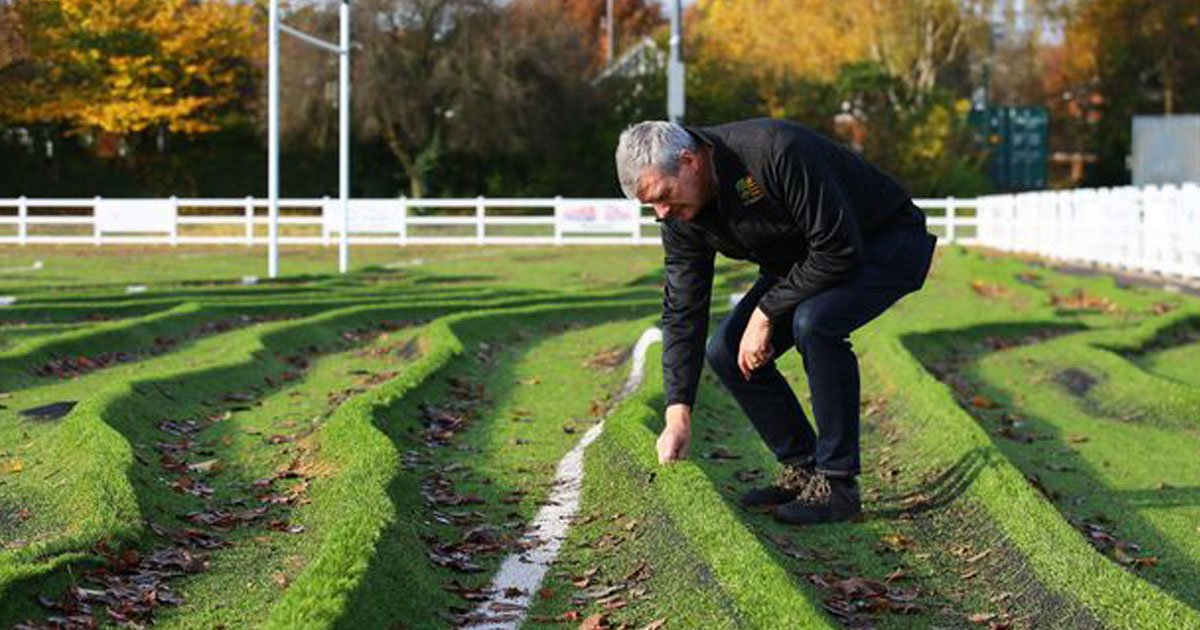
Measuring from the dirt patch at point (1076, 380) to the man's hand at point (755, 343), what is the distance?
7543 millimetres

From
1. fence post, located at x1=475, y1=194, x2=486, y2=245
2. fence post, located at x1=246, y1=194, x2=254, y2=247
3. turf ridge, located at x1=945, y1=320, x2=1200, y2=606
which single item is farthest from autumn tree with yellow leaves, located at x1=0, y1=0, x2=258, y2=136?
turf ridge, located at x1=945, y1=320, x2=1200, y2=606

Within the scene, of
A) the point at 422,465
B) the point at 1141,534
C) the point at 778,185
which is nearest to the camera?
the point at 778,185

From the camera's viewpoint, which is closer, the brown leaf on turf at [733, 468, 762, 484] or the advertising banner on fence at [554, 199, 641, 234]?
the brown leaf on turf at [733, 468, 762, 484]

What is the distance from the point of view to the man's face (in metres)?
7.44

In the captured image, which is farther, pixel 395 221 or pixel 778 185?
pixel 395 221

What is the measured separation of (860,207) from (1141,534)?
A: 2.20 meters

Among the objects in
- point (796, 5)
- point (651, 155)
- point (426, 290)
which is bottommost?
point (426, 290)

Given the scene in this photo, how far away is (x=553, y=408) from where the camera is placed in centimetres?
1410

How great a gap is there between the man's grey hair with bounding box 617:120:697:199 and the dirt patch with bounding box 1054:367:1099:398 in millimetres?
8637

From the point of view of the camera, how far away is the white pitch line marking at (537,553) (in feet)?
24.1

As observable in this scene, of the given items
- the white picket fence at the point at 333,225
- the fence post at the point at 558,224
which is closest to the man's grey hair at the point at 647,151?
the white picket fence at the point at 333,225

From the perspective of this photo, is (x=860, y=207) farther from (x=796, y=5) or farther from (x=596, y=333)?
(x=796, y=5)

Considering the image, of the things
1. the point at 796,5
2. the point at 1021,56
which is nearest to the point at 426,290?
the point at 796,5

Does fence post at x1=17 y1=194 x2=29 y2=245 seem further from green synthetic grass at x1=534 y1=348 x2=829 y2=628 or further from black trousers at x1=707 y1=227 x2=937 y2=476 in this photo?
black trousers at x1=707 y1=227 x2=937 y2=476
